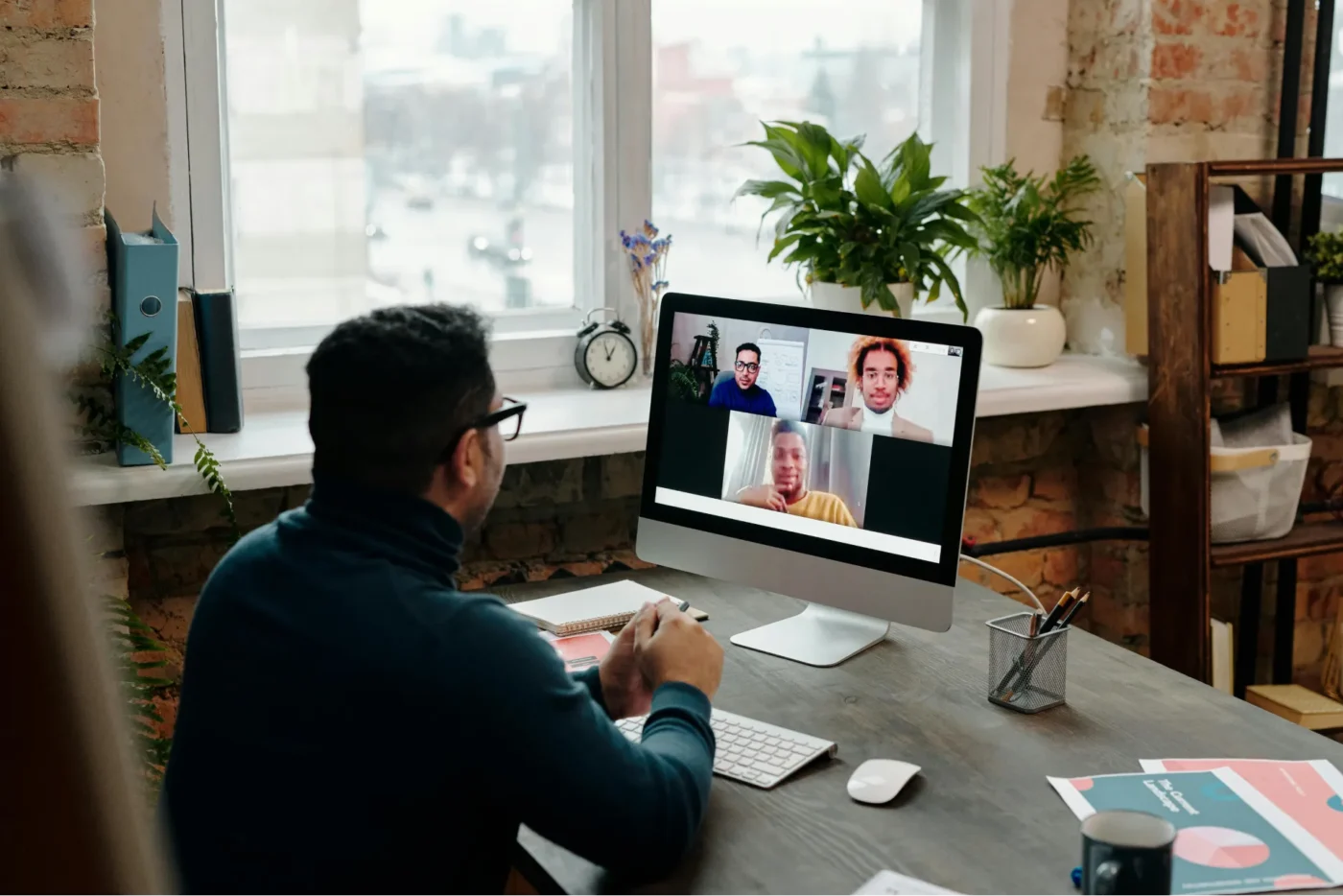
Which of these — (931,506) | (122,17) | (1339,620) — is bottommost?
(1339,620)

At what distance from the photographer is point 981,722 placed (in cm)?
164

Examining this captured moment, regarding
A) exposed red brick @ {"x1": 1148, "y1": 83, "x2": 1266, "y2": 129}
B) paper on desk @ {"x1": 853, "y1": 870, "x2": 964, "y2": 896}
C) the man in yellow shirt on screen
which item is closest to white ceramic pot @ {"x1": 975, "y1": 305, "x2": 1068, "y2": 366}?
exposed red brick @ {"x1": 1148, "y1": 83, "x2": 1266, "y2": 129}

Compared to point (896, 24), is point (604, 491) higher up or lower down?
lower down

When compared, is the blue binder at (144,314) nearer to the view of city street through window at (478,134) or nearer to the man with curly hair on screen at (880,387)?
the view of city street through window at (478,134)

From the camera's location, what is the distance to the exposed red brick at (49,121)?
1.86 metres

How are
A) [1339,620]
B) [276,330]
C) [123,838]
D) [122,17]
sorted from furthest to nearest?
1. [1339,620]
2. [276,330]
3. [122,17]
4. [123,838]

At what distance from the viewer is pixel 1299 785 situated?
1.44 metres

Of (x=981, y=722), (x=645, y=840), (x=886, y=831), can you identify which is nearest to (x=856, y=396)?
(x=981, y=722)

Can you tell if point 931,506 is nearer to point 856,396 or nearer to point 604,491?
point 856,396

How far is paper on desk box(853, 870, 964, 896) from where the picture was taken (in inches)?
48.6

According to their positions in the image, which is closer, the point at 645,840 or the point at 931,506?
the point at 645,840

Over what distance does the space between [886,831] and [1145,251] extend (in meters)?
1.77

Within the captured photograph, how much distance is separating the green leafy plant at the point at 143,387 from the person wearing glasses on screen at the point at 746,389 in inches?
30.7

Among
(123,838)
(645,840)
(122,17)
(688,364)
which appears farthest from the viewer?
(122,17)
